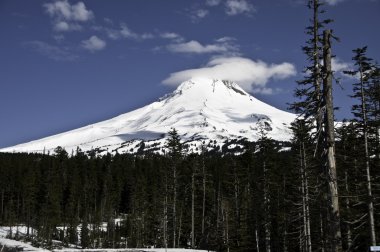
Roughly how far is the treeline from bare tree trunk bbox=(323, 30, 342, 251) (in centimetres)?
283

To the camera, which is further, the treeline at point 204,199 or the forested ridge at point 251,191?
the treeline at point 204,199

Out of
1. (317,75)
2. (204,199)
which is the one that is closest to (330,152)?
(317,75)

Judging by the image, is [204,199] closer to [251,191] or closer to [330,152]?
[251,191]

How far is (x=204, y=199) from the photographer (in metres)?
56.2

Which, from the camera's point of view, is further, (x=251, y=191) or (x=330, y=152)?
(x=251, y=191)

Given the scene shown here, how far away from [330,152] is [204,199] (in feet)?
143

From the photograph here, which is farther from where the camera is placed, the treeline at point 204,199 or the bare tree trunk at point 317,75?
the treeline at point 204,199

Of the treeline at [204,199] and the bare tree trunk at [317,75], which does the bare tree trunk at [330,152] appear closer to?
the bare tree trunk at [317,75]

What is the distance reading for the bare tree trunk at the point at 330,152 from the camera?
1300 centimetres

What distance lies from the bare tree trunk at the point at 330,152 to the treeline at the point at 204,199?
2.83 metres

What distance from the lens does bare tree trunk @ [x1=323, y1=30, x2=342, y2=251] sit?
1300 cm

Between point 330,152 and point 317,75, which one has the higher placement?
point 317,75

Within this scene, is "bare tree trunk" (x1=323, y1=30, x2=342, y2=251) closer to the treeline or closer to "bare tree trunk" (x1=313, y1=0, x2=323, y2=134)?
"bare tree trunk" (x1=313, y1=0, x2=323, y2=134)

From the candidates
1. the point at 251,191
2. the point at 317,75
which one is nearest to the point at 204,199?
the point at 251,191
